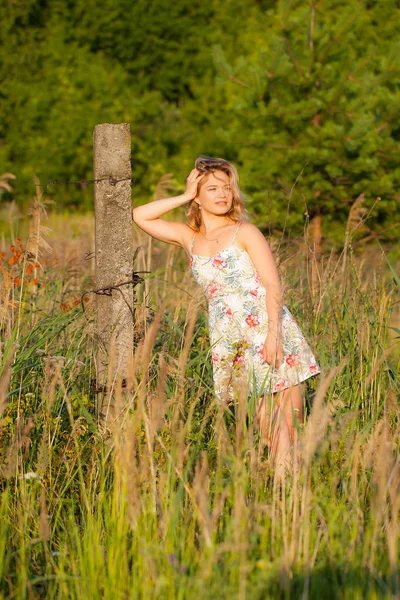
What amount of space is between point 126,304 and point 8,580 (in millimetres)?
1402

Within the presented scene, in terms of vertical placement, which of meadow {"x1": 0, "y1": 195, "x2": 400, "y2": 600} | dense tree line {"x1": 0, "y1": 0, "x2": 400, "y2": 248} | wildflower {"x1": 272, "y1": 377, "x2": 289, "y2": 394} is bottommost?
meadow {"x1": 0, "y1": 195, "x2": 400, "y2": 600}

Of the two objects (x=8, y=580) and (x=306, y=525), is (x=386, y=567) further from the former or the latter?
(x=8, y=580)

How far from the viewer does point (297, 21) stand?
9734mm

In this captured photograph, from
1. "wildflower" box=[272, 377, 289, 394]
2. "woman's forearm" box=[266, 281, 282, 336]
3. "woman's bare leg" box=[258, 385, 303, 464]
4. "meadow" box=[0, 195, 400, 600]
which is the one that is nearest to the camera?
"meadow" box=[0, 195, 400, 600]

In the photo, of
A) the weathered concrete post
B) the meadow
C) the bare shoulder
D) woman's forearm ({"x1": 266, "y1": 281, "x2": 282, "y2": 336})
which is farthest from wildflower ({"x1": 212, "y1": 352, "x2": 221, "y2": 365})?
the bare shoulder

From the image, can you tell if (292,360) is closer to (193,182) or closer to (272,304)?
(272,304)

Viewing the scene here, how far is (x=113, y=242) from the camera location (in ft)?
12.0

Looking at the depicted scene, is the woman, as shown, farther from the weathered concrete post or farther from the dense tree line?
the weathered concrete post

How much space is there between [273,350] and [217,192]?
0.80m

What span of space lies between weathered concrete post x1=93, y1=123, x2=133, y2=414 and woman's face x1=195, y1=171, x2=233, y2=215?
1.54ft

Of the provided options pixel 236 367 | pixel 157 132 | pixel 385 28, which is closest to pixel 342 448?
pixel 236 367

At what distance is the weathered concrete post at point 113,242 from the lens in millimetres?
3602

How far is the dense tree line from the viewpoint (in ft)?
32.7

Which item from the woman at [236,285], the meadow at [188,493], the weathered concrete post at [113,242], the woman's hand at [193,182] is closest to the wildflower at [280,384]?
the woman at [236,285]
